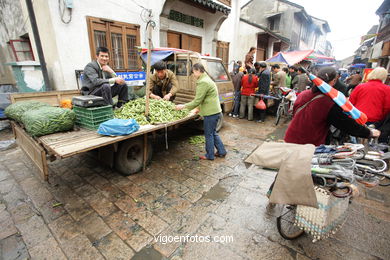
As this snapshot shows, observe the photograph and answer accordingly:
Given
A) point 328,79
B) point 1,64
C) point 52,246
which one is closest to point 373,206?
point 328,79

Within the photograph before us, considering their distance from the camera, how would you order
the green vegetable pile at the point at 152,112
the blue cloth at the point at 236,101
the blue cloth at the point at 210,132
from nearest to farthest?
the green vegetable pile at the point at 152,112 → the blue cloth at the point at 210,132 → the blue cloth at the point at 236,101

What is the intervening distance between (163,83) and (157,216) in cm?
365

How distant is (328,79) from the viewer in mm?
2312

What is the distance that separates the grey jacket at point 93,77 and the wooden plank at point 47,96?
694mm

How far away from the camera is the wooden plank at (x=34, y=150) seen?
2682 mm

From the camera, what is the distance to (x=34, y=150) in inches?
113

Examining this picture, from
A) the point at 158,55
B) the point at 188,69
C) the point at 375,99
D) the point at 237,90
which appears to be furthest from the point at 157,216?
the point at 237,90

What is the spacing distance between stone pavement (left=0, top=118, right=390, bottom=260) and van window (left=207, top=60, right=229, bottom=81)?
10.5ft

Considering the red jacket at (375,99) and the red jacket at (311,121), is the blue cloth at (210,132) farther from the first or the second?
the red jacket at (375,99)

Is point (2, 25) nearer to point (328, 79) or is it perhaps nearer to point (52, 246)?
point (52, 246)

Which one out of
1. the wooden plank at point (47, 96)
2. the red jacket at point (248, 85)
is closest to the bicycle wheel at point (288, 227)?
the wooden plank at point (47, 96)

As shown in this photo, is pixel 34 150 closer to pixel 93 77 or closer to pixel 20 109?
pixel 20 109

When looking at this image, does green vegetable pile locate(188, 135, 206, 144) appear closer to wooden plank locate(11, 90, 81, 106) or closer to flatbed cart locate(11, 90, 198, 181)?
flatbed cart locate(11, 90, 198, 181)

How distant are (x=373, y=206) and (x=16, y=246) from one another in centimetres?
500
